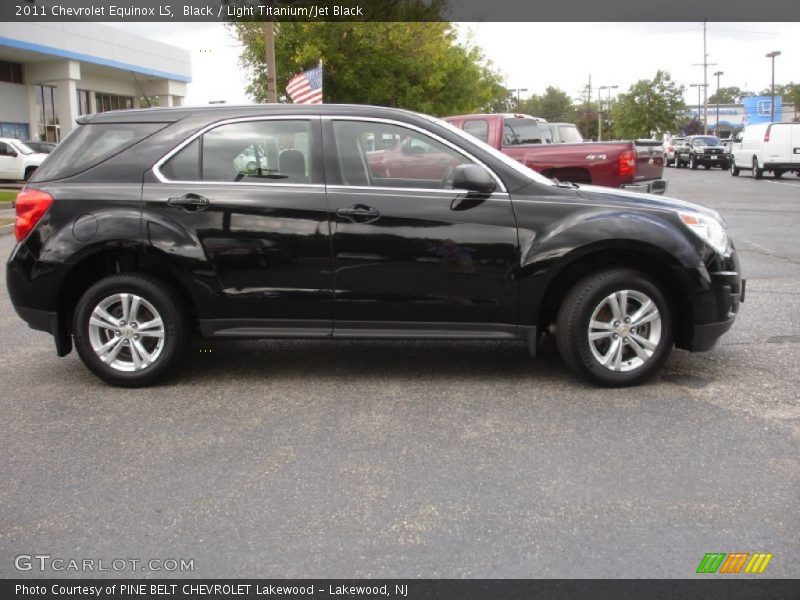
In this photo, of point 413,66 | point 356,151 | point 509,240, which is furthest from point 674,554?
point 413,66

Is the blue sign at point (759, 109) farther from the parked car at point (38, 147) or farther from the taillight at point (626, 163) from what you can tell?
the taillight at point (626, 163)

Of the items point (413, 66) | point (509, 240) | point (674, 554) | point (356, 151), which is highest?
point (413, 66)

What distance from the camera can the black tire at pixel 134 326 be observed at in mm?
5262

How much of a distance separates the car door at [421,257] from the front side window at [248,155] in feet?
0.77

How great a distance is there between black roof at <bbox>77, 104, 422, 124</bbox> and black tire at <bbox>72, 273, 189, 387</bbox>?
107 centimetres

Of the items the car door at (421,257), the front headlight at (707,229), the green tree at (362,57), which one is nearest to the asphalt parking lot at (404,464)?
the car door at (421,257)

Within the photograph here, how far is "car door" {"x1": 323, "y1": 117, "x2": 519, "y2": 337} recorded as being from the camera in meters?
5.16

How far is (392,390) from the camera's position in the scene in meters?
5.31

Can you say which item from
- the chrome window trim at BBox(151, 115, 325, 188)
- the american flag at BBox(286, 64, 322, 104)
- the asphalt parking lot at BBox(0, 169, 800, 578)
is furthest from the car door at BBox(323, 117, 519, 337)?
the american flag at BBox(286, 64, 322, 104)

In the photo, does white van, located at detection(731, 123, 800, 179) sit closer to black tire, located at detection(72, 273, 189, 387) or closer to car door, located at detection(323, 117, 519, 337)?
car door, located at detection(323, 117, 519, 337)

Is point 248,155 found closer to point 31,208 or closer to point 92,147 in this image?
point 92,147

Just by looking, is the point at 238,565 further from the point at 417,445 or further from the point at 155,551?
the point at 417,445

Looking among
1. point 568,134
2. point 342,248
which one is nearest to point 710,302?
point 342,248

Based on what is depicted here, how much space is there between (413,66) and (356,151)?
2788cm
